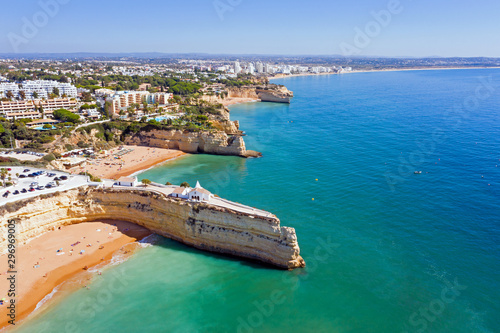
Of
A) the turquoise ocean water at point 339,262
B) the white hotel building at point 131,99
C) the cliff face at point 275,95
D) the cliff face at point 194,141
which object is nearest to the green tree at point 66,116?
the cliff face at point 194,141

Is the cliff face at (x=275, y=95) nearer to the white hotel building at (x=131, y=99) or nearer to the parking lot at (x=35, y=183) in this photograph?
the white hotel building at (x=131, y=99)

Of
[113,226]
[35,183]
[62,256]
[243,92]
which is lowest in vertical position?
[62,256]

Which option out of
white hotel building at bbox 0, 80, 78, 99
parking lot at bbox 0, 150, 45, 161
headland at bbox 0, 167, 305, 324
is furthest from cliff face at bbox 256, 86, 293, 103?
headland at bbox 0, 167, 305, 324

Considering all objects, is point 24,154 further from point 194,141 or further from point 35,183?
point 194,141

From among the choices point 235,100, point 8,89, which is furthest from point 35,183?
point 235,100

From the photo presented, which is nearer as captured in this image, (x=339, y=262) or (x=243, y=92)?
(x=339, y=262)

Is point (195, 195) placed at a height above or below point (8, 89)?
below

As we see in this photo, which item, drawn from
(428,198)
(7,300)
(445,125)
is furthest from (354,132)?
(7,300)

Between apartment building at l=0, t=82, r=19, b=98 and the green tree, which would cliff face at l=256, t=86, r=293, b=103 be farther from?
apartment building at l=0, t=82, r=19, b=98
